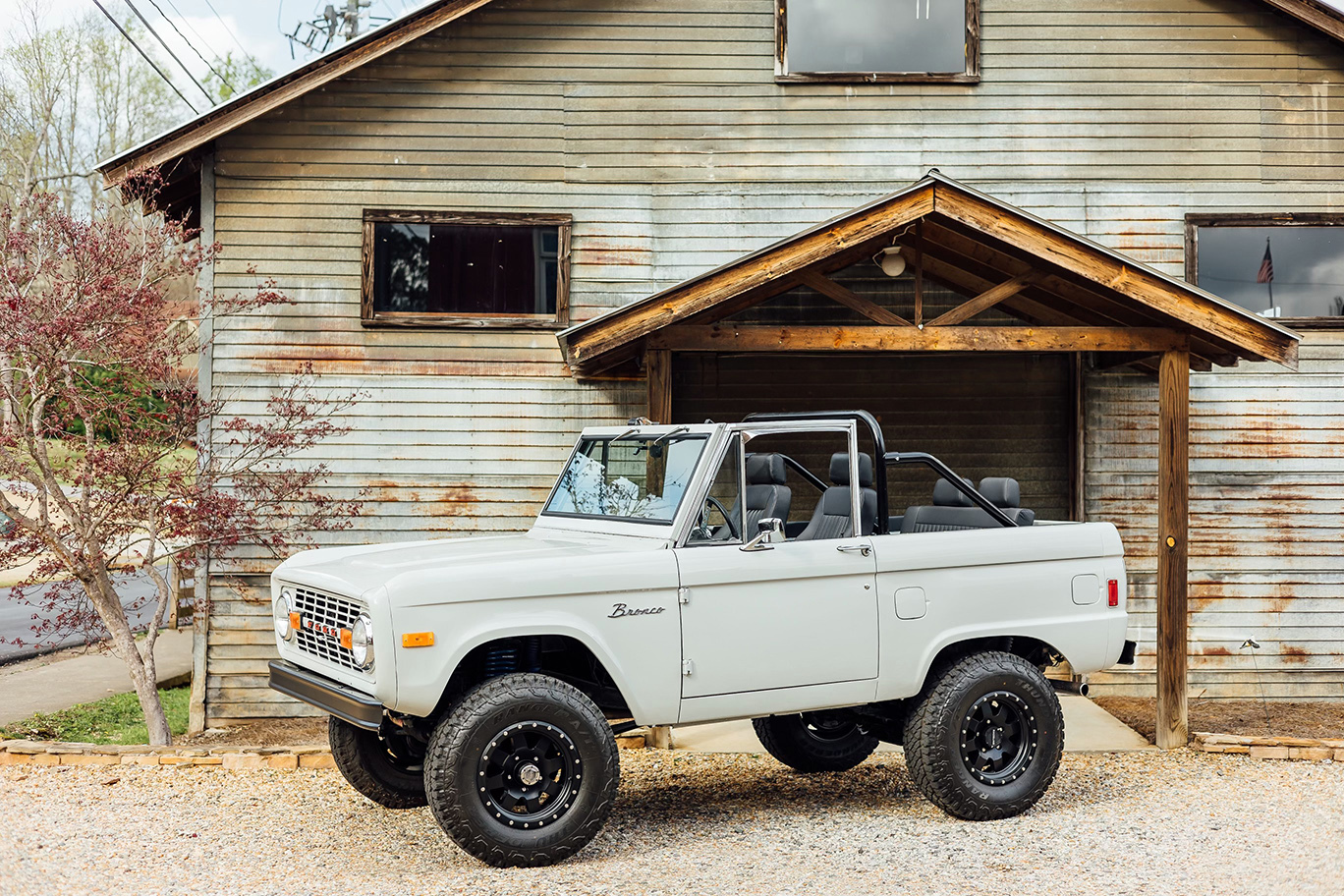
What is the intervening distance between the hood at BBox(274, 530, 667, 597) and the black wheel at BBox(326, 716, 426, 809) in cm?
86

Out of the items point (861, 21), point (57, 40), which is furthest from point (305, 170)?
point (57, 40)

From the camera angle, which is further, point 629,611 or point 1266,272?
point 1266,272

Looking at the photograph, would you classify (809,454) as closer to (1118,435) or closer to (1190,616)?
(1118,435)

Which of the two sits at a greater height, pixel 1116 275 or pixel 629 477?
pixel 1116 275

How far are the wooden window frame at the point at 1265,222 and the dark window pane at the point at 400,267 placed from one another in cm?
655

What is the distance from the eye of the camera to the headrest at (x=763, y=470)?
21.6ft

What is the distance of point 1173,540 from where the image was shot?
8.34 meters

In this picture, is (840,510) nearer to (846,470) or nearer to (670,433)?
(846,470)

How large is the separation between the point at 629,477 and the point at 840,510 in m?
1.17

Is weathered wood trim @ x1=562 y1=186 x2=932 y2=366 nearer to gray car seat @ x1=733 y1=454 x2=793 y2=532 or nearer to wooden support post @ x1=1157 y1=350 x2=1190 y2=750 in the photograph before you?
gray car seat @ x1=733 y1=454 x2=793 y2=532

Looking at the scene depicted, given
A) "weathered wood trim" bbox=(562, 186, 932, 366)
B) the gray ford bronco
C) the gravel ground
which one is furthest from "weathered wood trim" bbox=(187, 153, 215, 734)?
the gray ford bronco

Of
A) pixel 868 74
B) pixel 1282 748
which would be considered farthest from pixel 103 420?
pixel 1282 748

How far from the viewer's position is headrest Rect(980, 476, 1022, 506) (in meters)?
6.99

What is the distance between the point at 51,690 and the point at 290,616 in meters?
7.22
